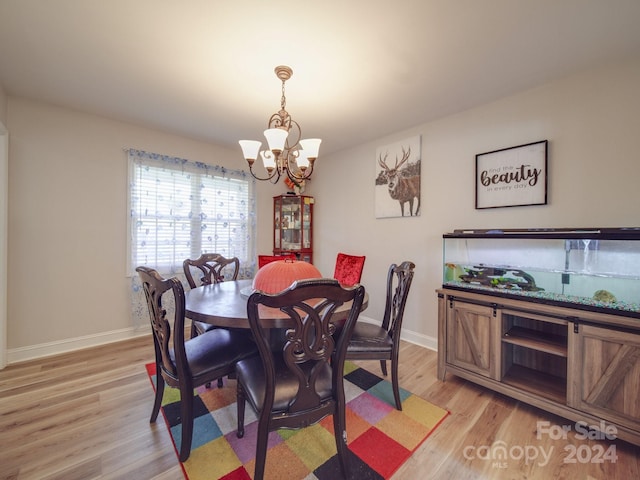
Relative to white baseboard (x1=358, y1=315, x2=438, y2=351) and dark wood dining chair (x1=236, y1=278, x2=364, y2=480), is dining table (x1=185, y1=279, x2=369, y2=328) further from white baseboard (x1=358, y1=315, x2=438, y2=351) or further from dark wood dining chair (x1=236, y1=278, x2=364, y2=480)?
white baseboard (x1=358, y1=315, x2=438, y2=351)

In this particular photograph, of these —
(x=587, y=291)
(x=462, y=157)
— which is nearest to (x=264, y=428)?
(x=587, y=291)

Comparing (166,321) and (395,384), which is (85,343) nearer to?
(166,321)

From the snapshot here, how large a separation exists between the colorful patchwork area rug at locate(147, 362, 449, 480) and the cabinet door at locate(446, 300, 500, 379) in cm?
47

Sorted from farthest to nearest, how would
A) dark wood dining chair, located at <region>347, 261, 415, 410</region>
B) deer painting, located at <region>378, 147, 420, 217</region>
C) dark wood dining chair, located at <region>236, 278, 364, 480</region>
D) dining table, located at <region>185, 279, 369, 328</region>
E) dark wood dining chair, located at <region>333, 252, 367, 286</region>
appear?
deer painting, located at <region>378, 147, 420, 217</region>, dark wood dining chair, located at <region>333, 252, 367, 286</region>, dark wood dining chair, located at <region>347, 261, 415, 410</region>, dining table, located at <region>185, 279, 369, 328</region>, dark wood dining chair, located at <region>236, 278, 364, 480</region>

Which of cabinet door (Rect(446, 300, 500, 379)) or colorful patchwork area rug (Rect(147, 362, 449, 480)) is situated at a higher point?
cabinet door (Rect(446, 300, 500, 379))

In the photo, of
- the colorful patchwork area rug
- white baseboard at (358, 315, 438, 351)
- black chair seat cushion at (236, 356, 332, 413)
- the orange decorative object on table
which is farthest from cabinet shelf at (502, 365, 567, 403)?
the orange decorative object on table

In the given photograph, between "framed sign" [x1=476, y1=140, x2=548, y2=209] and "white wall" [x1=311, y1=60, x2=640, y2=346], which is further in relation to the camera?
"framed sign" [x1=476, y1=140, x2=548, y2=209]

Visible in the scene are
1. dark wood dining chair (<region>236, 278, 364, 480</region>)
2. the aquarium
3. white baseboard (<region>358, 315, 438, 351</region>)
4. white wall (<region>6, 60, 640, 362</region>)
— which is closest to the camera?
dark wood dining chair (<region>236, 278, 364, 480</region>)

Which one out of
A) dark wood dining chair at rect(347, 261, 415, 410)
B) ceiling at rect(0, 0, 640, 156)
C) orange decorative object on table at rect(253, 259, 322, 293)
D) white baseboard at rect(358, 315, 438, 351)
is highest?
ceiling at rect(0, 0, 640, 156)

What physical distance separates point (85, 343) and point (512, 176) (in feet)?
15.0

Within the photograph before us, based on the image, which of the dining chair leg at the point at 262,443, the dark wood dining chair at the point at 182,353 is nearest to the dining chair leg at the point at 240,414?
the dark wood dining chair at the point at 182,353

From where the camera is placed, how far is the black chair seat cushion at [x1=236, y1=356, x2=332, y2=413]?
1197 millimetres

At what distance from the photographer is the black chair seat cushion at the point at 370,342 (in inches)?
71.2

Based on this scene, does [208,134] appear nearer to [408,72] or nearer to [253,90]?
[253,90]
